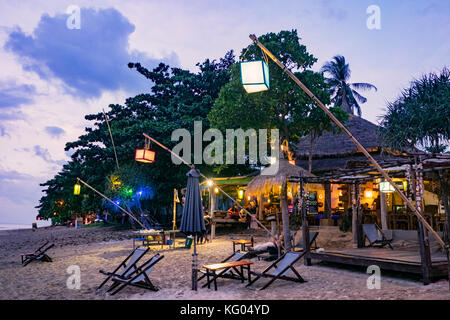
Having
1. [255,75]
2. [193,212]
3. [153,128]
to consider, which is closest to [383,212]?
[193,212]

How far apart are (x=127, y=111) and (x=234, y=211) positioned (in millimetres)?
11553

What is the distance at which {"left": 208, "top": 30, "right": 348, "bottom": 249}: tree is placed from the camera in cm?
1392

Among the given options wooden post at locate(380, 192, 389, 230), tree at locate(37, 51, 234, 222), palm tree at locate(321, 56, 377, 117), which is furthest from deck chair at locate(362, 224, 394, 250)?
palm tree at locate(321, 56, 377, 117)

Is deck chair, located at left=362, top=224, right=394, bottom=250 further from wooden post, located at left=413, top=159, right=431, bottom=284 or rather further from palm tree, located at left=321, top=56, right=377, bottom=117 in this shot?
palm tree, located at left=321, top=56, right=377, bottom=117

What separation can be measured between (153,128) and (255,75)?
16364mm

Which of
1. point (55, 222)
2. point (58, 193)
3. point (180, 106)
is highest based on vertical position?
point (180, 106)

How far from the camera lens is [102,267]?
31.7 feet

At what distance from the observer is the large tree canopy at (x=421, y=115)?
12.7 meters

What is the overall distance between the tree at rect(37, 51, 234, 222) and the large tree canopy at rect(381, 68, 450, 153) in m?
10.9

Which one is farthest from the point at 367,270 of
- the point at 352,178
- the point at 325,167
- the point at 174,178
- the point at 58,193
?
the point at 58,193

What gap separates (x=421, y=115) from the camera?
13.0 meters

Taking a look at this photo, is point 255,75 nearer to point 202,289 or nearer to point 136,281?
Answer: point 202,289

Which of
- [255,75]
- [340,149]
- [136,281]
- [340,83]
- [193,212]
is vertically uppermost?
[340,83]
